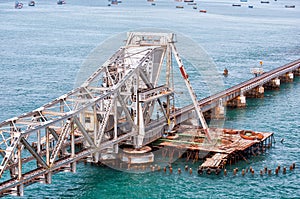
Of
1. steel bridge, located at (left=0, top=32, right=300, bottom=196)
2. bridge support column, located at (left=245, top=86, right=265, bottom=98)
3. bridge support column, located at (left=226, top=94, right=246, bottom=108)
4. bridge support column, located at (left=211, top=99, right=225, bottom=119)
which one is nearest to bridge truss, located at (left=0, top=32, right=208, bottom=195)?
steel bridge, located at (left=0, top=32, right=300, bottom=196)

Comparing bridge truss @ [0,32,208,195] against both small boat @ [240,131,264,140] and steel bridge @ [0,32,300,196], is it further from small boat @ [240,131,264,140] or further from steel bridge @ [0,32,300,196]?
small boat @ [240,131,264,140]

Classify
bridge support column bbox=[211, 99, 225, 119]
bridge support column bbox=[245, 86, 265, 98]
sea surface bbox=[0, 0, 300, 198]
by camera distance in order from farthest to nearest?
bridge support column bbox=[245, 86, 265, 98]
bridge support column bbox=[211, 99, 225, 119]
sea surface bbox=[0, 0, 300, 198]

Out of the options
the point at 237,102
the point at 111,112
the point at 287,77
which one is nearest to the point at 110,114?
the point at 111,112

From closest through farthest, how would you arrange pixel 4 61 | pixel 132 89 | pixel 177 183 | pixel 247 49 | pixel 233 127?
1. pixel 177 183
2. pixel 132 89
3. pixel 233 127
4. pixel 4 61
5. pixel 247 49

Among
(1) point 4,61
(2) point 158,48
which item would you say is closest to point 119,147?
(2) point 158,48

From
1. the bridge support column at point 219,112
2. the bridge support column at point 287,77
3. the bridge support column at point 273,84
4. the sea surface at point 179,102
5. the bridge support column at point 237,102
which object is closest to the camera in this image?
the sea surface at point 179,102

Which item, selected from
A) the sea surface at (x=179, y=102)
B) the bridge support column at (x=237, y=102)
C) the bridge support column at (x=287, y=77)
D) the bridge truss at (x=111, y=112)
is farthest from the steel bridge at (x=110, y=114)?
the bridge support column at (x=287, y=77)

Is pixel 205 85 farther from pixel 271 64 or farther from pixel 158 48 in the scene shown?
pixel 158 48

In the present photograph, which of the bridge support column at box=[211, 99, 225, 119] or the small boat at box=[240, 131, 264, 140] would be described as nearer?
the small boat at box=[240, 131, 264, 140]

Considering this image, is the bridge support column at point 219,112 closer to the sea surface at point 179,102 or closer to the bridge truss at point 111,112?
the sea surface at point 179,102

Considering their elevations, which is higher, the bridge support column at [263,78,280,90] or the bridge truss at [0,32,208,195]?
the bridge truss at [0,32,208,195]

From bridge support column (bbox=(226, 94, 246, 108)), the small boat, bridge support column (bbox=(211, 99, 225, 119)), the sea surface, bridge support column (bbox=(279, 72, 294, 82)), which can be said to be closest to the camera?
the sea surface
